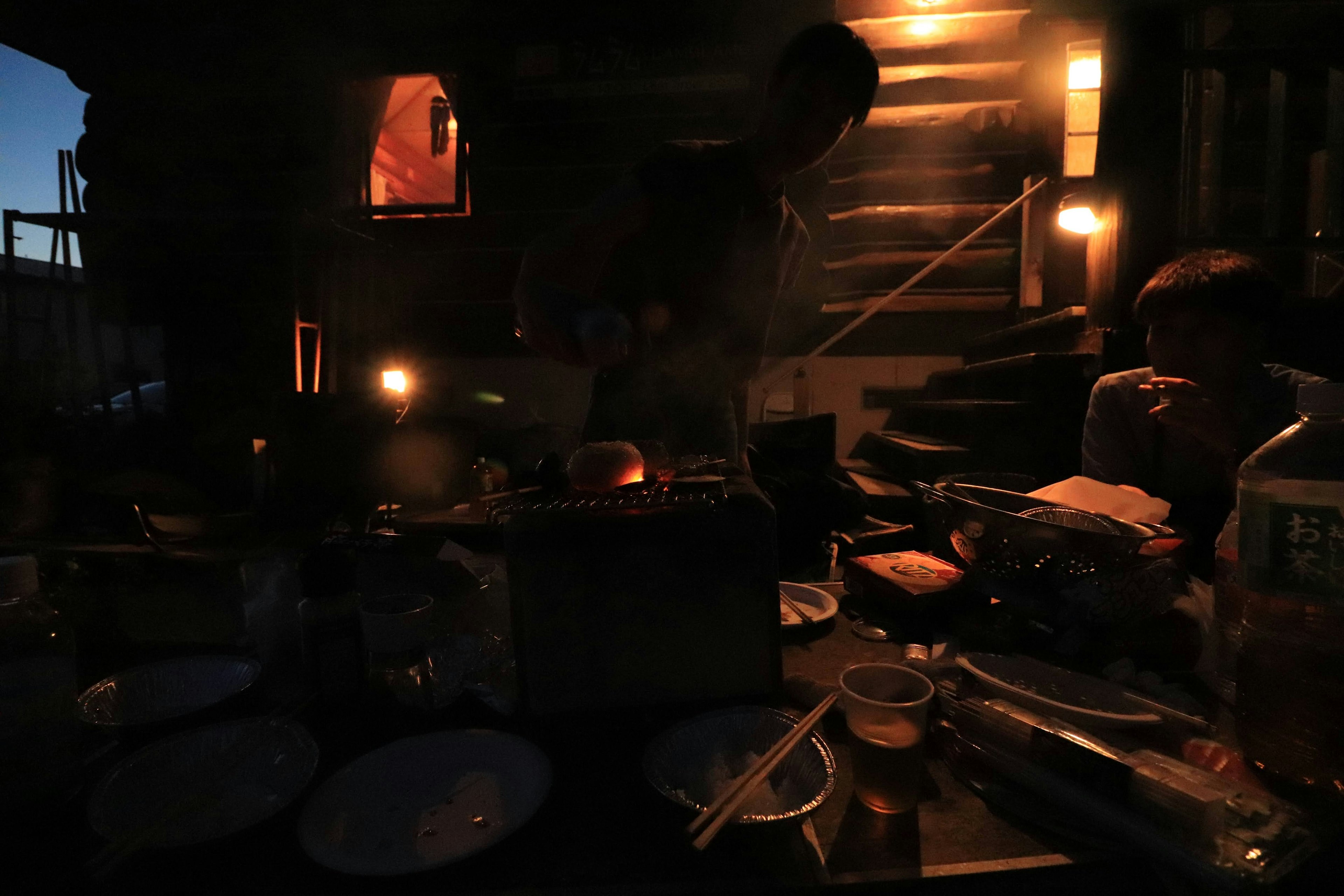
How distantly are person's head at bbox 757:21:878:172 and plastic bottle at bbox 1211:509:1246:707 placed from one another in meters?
1.93

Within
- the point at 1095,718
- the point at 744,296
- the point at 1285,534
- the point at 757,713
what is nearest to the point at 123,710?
the point at 757,713

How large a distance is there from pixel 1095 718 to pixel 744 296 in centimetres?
237

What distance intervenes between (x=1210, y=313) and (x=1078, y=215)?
2.47 m

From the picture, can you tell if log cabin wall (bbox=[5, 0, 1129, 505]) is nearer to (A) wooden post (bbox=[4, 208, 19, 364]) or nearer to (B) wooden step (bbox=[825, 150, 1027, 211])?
(B) wooden step (bbox=[825, 150, 1027, 211])

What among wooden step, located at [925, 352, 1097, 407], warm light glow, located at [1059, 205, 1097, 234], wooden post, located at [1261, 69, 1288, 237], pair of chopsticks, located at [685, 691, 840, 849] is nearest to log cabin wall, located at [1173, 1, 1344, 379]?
wooden post, located at [1261, 69, 1288, 237]

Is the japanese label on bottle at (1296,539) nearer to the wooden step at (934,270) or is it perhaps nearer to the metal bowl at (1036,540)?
the metal bowl at (1036,540)

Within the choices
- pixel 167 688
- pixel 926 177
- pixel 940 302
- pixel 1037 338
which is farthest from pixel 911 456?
pixel 167 688

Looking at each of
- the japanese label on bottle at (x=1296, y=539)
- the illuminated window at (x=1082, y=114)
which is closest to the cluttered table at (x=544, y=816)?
the japanese label on bottle at (x=1296, y=539)

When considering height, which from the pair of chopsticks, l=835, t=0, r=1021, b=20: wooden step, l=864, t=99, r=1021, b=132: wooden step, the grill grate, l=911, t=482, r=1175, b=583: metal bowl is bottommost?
the pair of chopsticks

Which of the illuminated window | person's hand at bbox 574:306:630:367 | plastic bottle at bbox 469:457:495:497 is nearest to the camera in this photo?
person's hand at bbox 574:306:630:367

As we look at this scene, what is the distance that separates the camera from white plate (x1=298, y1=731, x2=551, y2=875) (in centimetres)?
93

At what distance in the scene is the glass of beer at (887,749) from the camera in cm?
103

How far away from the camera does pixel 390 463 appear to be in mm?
6723

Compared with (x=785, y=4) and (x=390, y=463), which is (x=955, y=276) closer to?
(x=785, y=4)
